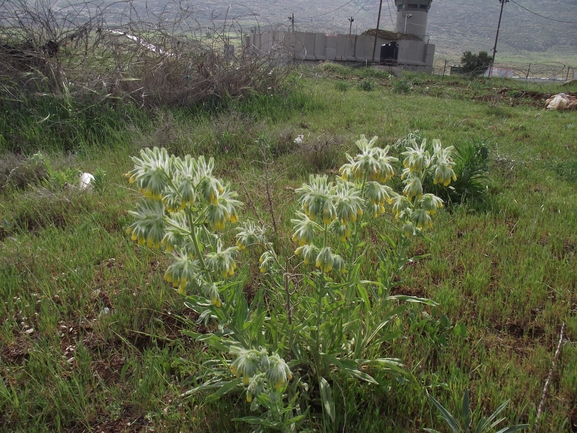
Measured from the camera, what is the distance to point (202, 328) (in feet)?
7.88

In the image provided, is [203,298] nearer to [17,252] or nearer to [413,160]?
[413,160]

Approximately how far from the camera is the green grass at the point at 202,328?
1873 mm

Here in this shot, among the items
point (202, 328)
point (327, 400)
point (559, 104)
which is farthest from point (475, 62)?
point (327, 400)

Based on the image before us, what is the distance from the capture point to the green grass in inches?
73.7

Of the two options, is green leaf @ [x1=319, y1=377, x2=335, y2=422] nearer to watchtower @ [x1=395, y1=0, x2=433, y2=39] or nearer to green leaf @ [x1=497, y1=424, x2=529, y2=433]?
green leaf @ [x1=497, y1=424, x2=529, y2=433]

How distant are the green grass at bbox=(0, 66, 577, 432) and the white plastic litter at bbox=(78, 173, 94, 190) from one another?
157 mm

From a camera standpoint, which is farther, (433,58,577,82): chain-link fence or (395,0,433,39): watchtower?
(395,0,433,39): watchtower

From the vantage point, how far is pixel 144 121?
249 inches

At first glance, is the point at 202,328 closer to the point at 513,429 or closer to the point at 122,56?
the point at 513,429

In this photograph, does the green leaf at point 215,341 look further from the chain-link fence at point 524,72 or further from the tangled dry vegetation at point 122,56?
the chain-link fence at point 524,72

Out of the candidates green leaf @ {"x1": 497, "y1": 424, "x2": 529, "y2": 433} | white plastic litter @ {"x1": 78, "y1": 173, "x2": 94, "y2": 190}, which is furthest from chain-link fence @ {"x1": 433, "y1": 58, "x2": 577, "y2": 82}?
green leaf @ {"x1": 497, "y1": 424, "x2": 529, "y2": 433}

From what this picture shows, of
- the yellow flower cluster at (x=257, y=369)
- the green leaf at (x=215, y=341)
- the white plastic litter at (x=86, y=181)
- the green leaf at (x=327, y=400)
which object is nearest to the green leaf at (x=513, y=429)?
the green leaf at (x=327, y=400)

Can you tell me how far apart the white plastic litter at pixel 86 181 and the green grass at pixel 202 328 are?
157mm

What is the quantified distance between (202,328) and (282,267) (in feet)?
3.13
